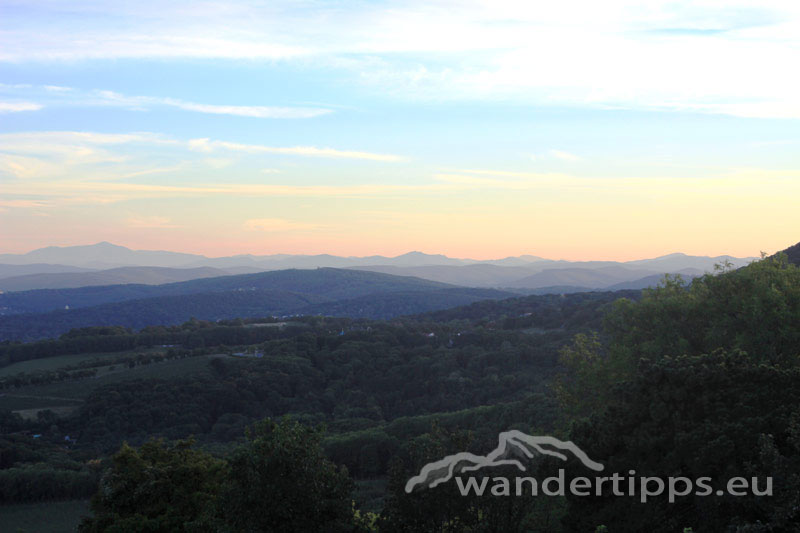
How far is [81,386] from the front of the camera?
196 feet

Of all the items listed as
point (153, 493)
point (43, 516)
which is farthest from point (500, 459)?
point (43, 516)

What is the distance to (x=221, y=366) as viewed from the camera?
6500 centimetres

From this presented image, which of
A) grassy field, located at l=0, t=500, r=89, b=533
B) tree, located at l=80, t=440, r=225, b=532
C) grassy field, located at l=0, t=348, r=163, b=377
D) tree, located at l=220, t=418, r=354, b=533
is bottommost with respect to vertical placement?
grassy field, located at l=0, t=500, r=89, b=533

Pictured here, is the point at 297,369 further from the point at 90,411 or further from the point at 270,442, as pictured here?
the point at 270,442

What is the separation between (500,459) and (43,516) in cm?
2606

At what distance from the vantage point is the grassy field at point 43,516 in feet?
85.6

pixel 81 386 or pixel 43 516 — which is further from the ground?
pixel 81 386

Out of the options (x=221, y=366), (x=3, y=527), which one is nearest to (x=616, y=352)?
(x=3, y=527)

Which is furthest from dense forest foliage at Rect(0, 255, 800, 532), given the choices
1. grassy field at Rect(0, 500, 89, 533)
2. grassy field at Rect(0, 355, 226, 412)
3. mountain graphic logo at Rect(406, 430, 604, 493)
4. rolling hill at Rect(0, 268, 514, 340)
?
rolling hill at Rect(0, 268, 514, 340)

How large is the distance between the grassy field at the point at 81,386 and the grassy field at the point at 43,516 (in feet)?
87.6

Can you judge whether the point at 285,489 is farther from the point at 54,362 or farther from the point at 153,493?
the point at 54,362

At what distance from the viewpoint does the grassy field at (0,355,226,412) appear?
181ft

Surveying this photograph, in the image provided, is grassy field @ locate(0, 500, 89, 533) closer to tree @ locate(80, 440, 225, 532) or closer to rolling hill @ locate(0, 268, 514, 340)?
tree @ locate(80, 440, 225, 532)

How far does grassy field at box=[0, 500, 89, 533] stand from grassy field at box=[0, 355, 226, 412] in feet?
87.6
